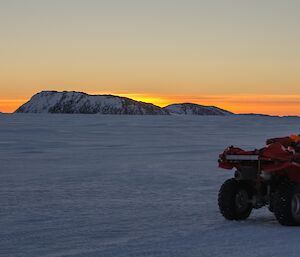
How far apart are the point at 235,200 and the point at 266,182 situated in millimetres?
526

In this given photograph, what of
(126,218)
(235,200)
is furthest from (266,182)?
(126,218)

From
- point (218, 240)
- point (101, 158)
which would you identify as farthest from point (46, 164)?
point (218, 240)

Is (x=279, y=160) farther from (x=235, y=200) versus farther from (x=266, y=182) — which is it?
(x=235, y=200)

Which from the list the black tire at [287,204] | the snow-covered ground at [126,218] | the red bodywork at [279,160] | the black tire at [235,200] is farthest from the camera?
the black tire at [235,200]

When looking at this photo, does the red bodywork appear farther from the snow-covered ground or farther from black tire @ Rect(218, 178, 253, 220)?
the snow-covered ground

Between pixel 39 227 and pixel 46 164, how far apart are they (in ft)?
31.7

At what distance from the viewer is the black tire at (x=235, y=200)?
7.55m

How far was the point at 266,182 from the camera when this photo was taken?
288 inches

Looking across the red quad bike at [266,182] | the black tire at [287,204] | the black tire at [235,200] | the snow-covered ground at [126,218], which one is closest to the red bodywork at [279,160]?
the red quad bike at [266,182]

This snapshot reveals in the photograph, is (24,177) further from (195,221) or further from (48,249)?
(48,249)

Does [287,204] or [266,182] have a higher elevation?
[266,182]

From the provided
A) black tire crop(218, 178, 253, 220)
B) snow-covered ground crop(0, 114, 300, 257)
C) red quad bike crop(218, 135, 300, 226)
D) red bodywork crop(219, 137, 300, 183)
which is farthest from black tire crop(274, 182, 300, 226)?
black tire crop(218, 178, 253, 220)

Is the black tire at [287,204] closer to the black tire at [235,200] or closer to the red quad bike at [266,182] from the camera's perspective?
the red quad bike at [266,182]

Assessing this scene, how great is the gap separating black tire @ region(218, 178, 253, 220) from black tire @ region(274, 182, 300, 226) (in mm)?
732
